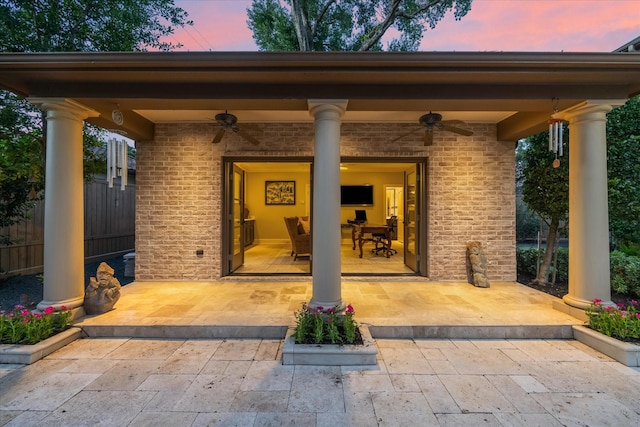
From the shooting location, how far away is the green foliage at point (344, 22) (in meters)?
7.70

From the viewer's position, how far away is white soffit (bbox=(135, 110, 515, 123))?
4098 millimetres

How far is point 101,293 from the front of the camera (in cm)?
321

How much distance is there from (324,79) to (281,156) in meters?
1.92

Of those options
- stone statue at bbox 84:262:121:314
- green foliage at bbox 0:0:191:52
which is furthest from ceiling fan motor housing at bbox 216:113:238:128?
green foliage at bbox 0:0:191:52

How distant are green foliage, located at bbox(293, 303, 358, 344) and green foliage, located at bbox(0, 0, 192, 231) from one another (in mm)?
4253

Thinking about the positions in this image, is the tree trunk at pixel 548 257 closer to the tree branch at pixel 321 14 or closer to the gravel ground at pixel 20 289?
the gravel ground at pixel 20 289

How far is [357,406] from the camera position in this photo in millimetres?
1877

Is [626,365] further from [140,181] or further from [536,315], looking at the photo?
[140,181]

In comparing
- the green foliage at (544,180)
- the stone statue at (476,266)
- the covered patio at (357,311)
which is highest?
the green foliage at (544,180)

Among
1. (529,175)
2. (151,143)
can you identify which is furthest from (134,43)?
(529,175)

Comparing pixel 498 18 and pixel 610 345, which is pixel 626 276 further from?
pixel 498 18

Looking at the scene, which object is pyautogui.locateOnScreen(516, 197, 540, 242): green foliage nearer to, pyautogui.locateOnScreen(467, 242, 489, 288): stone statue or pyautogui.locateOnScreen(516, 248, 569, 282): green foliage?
pyautogui.locateOnScreen(516, 248, 569, 282): green foliage

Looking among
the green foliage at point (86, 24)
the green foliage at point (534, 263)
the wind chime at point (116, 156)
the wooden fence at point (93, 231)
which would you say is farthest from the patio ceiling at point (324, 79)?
the wooden fence at point (93, 231)

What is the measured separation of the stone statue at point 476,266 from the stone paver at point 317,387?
5.18 feet
